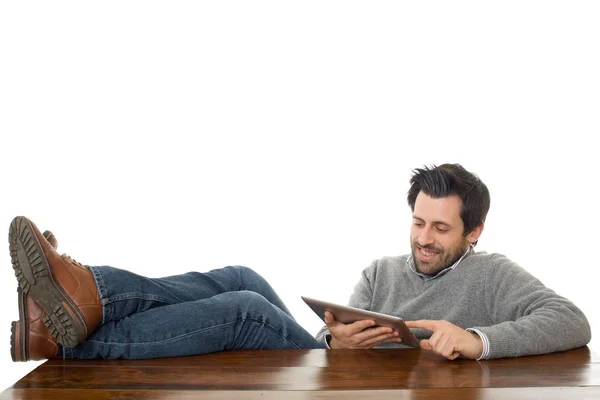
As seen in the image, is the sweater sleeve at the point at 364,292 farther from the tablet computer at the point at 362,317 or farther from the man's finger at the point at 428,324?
the man's finger at the point at 428,324

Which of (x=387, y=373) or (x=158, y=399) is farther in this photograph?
(x=387, y=373)

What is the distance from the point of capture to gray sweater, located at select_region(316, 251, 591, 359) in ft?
7.98

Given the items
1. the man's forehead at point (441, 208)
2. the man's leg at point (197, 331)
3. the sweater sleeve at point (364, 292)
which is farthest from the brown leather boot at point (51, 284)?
the man's forehead at point (441, 208)

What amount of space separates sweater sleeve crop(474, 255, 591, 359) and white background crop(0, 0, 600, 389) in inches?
87.2

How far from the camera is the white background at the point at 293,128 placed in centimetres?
488

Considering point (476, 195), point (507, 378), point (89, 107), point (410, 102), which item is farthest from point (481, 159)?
point (507, 378)

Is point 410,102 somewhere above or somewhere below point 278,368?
above

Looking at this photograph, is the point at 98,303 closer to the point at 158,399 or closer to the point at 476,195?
the point at 158,399

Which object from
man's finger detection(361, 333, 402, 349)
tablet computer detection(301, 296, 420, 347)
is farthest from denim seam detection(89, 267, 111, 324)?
man's finger detection(361, 333, 402, 349)

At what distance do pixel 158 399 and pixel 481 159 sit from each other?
3346 mm

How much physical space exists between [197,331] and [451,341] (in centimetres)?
77

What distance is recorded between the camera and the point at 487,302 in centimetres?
277

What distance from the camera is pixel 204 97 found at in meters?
5.06

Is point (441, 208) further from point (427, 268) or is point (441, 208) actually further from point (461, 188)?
point (427, 268)
